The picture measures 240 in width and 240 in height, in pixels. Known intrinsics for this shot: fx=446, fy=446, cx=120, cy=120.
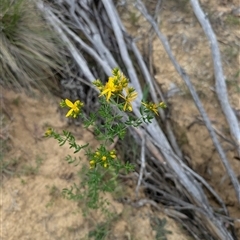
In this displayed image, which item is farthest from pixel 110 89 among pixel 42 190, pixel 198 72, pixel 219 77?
pixel 198 72

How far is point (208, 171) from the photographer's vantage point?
2535mm

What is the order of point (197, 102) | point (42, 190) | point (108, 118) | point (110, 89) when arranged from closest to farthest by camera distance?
point (110, 89) → point (108, 118) → point (42, 190) → point (197, 102)

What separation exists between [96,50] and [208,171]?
964 millimetres

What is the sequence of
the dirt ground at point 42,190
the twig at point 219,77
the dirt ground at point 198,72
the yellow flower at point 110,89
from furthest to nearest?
the dirt ground at point 198,72 < the twig at point 219,77 < the dirt ground at point 42,190 < the yellow flower at point 110,89

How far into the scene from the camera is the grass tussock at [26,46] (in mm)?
2469

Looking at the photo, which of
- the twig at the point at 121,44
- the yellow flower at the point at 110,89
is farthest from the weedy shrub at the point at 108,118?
the twig at the point at 121,44

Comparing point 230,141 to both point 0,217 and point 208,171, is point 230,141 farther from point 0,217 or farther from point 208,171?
point 0,217

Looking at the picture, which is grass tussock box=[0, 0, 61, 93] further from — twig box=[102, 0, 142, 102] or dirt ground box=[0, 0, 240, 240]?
twig box=[102, 0, 142, 102]

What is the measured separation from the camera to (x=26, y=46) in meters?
2.52

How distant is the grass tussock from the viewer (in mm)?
2469

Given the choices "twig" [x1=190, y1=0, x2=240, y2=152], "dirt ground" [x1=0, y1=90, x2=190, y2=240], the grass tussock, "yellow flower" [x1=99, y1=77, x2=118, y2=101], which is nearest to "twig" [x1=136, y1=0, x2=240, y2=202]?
"twig" [x1=190, y1=0, x2=240, y2=152]

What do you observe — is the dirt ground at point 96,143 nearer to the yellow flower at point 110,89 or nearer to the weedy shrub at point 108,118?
the weedy shrub at point 108,118

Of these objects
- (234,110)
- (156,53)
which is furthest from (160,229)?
(156,53)

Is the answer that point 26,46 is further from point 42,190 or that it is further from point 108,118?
point 108,118
